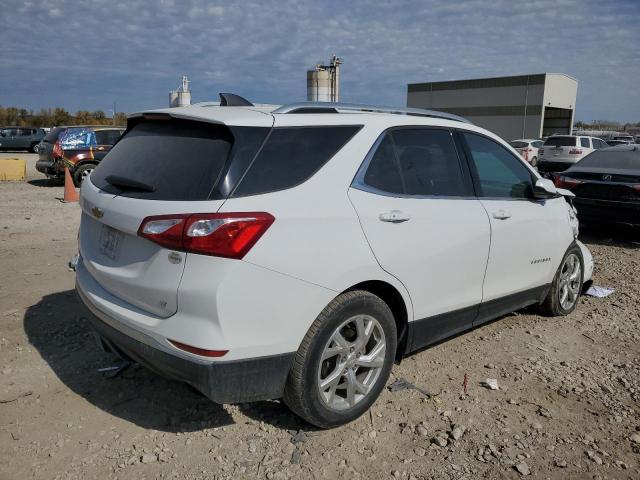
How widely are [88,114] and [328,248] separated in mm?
63976

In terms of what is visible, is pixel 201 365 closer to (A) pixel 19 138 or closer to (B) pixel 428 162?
(B) pixel 428 162

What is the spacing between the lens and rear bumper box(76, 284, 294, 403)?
7.80ft

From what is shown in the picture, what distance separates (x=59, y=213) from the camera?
396 inches

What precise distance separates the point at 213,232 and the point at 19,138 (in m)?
35.0

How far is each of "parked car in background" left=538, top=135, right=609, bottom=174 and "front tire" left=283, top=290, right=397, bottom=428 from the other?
815 inches

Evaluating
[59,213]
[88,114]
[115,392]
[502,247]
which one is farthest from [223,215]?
[88,114]

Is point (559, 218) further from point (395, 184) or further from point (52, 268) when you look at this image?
point (52, 268)

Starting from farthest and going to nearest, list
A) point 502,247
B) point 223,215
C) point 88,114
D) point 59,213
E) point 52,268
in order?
point 88,114 → point 59,213 → point 52,268 → point 502,247 → point 223,215

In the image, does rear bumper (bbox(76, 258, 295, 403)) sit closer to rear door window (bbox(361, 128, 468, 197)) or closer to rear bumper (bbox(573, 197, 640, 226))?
rear door window (bbox(361, 128, 468, 197))

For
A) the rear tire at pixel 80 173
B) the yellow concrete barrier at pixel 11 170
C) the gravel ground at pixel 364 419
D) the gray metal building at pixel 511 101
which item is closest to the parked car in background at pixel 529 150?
the rear tire at pixel 80 173

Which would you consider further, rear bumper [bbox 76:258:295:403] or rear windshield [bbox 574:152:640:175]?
rear windshield [bbox 574:152:640:175]

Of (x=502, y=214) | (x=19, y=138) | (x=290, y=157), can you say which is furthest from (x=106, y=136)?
(x=19, y=138)

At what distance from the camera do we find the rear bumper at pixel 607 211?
25.3 feet

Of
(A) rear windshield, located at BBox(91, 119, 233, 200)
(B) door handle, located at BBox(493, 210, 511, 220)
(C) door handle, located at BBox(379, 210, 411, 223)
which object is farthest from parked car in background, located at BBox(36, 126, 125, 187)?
(C) door handle, located at BBox(379, 210, 411, 223)
